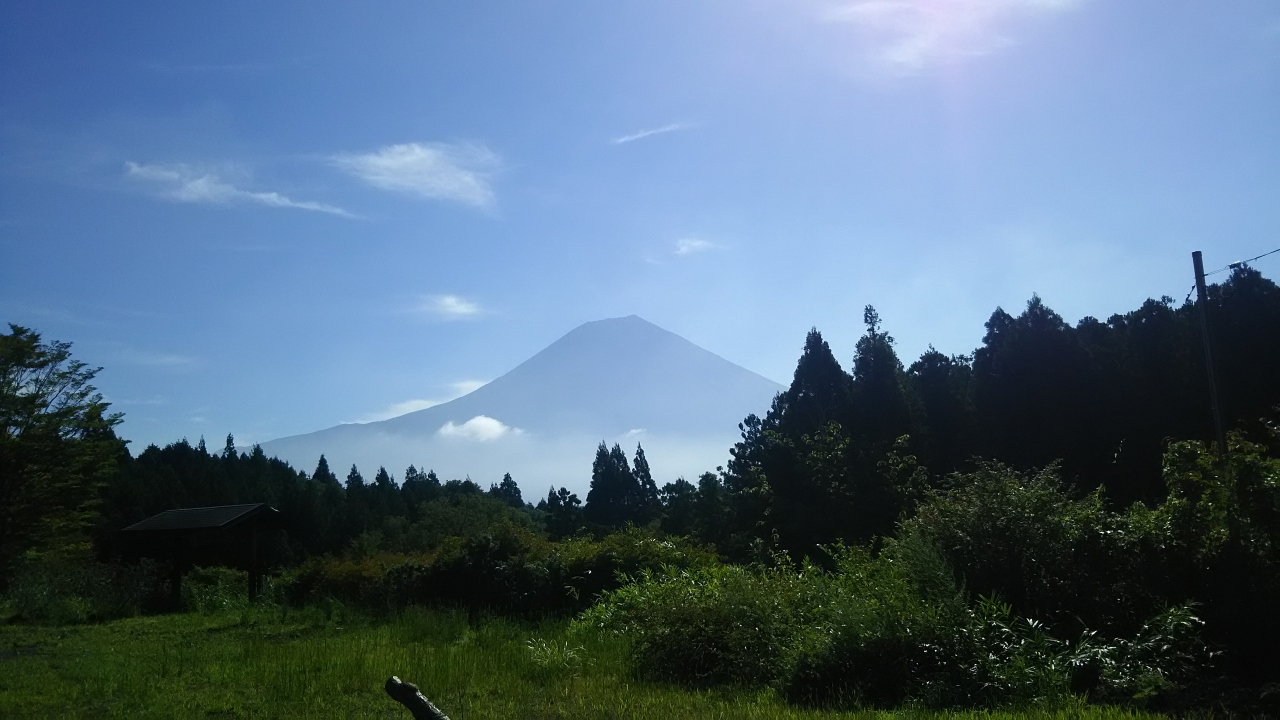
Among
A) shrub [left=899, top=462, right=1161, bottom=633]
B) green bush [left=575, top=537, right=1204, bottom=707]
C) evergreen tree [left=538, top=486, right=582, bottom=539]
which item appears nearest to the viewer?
green bush [left=575, top=537, right=1204, bottom=707]

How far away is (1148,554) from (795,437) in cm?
2295

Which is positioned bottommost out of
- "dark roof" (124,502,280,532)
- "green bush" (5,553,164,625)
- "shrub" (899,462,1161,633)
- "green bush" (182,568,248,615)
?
"green bush" (182,568,248,615)

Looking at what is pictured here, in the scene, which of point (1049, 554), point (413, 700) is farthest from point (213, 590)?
point (413, 700)

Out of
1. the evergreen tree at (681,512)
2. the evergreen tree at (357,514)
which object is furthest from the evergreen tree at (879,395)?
the evergreen tree at (357,514)

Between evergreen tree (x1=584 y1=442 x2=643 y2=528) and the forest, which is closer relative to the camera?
the forest

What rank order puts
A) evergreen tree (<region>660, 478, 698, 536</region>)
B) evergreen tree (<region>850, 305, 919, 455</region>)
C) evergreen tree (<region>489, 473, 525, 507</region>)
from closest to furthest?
evergreen tree (<region>850, 305, 919, 455</region>), evergreen tree (<region>660, 478, 698, 536</region>), evergreen tree (<region>489, 473, 525, 507</region>)

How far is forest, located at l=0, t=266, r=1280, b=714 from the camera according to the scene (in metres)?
6.93

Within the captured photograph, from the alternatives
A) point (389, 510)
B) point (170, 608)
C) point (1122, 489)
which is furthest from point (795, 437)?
point (389, 510)

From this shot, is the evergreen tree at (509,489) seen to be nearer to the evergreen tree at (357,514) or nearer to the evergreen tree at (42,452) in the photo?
the evergreen tree at (357,514)

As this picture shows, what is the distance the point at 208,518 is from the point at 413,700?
20106 millimetres

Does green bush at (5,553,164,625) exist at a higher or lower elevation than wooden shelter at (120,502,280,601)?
lower

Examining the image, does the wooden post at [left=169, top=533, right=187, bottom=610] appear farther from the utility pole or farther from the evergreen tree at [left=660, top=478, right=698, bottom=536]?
the evergreen tree at [left=660, top=478, right=698, bottom=536]

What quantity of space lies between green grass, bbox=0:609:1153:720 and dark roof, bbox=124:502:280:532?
7.80 metres

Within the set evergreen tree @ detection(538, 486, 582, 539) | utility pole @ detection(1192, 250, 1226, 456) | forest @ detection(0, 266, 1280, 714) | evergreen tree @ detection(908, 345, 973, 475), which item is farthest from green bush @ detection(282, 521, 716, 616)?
evergreen tree @ detection(538, 486, 582, 539)
